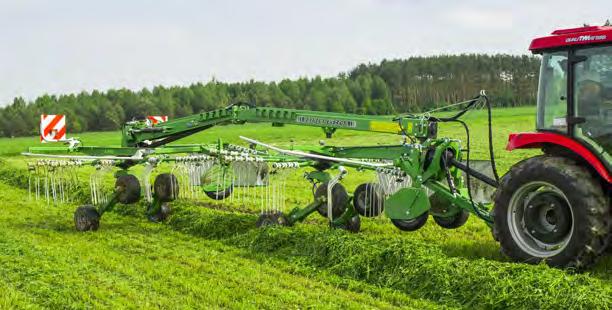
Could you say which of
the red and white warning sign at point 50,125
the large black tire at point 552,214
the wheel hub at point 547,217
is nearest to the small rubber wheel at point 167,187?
the large black tire at point 552,214

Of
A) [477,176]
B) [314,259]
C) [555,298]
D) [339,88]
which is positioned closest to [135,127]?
[314,259]

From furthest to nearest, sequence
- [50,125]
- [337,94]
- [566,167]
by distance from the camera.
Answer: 1. [337,94]
2. [50,125]
3. [566,167]

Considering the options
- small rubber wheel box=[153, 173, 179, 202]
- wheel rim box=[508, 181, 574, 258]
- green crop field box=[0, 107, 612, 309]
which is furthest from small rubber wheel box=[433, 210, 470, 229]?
small rubber wheel box=[153, 173, 179, 202]

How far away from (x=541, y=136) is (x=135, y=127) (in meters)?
6.91

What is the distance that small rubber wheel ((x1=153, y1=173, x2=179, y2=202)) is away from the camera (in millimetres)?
10602

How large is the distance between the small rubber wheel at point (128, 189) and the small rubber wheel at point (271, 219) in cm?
210

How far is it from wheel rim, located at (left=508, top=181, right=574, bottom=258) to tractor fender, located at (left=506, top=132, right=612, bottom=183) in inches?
14.6

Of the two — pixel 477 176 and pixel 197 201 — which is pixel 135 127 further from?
pixel 477 176

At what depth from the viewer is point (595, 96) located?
6.17 meters

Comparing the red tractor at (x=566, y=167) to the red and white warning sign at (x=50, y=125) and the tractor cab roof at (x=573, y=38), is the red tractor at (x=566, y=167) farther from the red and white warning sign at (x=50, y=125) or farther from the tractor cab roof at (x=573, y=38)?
the red and white warning sign at (x=50, y=125)

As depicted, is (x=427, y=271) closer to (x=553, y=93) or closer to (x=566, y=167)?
(x=566, y=167)

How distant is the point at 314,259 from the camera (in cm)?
743

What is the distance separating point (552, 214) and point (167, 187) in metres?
6.07

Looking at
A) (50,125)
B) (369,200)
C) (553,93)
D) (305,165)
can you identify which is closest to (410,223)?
(369,200)
